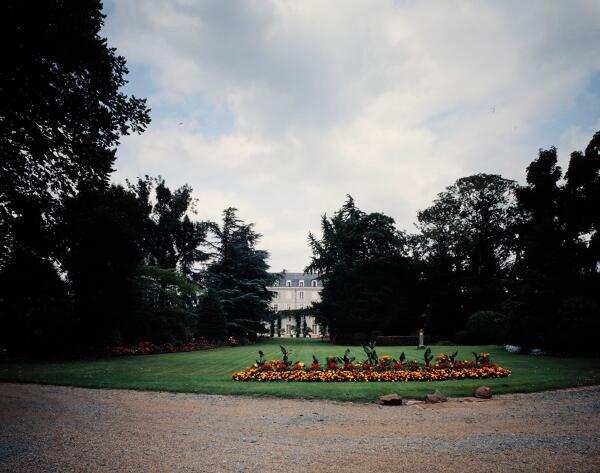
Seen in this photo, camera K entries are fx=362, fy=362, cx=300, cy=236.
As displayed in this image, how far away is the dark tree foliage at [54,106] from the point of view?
8578mm

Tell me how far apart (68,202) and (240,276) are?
28759mm

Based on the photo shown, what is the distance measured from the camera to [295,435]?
18.5ft

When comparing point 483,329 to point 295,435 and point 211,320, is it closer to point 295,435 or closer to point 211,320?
point 211,320

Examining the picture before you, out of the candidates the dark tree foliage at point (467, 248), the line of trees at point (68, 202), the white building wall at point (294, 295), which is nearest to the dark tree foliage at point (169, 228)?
the line of trees at point (68, 202)

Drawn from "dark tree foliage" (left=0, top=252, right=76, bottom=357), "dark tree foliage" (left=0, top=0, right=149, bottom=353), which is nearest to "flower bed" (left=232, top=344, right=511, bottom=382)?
"dark tree foliage" (left=0, top=0, right=149, bottom=353)

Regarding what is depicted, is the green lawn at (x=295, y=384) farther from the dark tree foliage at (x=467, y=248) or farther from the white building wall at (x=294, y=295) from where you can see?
the white building wall at (x=294, y=295)

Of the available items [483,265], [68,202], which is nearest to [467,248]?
[483,265]

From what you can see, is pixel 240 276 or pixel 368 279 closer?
pixel 368 279

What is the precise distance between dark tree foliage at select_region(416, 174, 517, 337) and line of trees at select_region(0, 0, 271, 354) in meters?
21.6

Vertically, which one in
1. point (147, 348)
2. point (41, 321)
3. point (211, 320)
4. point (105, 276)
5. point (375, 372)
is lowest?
point (147, 348)

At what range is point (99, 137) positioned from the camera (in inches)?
Answer: 430

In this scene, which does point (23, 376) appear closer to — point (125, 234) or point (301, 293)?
point (125, 234)

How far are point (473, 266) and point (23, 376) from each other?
34.6 metres

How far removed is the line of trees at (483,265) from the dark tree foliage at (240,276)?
6.30 meters
